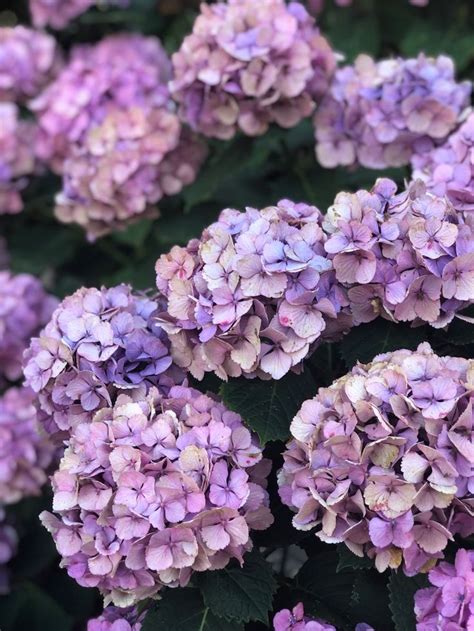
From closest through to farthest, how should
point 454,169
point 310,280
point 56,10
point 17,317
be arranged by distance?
point 310,280
point 454,169
point 17,317
point 56,10

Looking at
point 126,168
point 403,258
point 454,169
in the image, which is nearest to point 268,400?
point 403,258

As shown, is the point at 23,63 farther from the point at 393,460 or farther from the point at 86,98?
the point at 393,460

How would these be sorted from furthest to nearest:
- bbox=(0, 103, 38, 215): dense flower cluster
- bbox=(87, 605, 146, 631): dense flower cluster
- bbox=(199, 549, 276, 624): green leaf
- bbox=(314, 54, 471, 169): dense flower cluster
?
bbox=(0, 103, 38, 215): dense flower cluster < bbox=(314, 54, 471, 169): dense flower cluster < bbox=(87, 605, 146, 631): dense flower cluster < bbox=(199, 549, 276, 624): green leaf

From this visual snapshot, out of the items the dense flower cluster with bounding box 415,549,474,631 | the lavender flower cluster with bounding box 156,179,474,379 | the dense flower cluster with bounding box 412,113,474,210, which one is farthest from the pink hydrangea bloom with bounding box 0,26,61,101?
the dense flower cluster with bounding box 415,549,474,631

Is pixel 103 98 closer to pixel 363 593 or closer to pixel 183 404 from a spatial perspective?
pixel 183 404

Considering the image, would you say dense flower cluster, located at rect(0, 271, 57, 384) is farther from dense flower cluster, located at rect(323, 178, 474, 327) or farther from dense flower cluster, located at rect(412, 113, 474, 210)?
dense flower cluster, located at rect(323, 178, 474, 327)

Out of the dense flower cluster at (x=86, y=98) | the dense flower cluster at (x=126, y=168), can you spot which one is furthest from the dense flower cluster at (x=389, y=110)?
the dense flower cluster at (x=86, y=98)

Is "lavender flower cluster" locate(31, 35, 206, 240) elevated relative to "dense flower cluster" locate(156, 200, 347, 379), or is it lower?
lower
